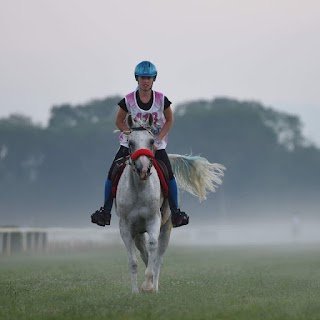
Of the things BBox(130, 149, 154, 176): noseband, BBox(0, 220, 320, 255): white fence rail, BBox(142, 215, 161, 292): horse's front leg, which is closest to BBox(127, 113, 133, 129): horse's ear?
BBox(130, 149, 154, 176): noseband

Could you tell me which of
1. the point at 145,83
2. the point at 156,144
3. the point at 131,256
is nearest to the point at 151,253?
the point at 131,256

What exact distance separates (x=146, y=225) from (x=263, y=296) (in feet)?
6.13

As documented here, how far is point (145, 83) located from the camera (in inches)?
563

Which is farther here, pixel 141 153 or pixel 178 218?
pixel 178 218

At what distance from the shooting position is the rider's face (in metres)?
14.3

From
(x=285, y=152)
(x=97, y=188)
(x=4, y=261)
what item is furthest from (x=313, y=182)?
(x=4, y=261)

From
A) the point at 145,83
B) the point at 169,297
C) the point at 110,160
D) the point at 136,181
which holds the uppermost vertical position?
the point at 110,160

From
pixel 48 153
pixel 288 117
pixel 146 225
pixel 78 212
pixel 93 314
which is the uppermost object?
pixel 288 117

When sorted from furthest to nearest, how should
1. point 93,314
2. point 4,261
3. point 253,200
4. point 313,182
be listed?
point 313,182 < point 253,200 < point 4,261 < point 93,314

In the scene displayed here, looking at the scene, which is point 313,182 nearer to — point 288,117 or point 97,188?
point 288,117

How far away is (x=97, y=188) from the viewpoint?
108m

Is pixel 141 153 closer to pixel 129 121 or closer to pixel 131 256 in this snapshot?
pixel 129 121

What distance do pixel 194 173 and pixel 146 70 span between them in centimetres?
295

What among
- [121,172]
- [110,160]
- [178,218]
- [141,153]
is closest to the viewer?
[141,153]
